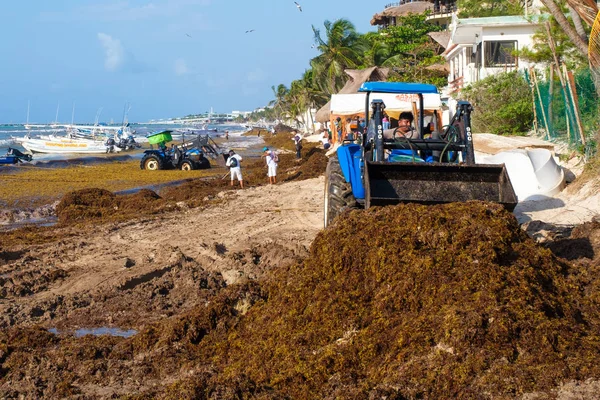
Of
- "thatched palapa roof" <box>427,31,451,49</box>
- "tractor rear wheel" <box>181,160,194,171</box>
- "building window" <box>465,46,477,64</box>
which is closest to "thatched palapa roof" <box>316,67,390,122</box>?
"building window" <box>465,46,477,64</box>

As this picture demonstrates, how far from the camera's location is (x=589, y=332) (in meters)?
5.11

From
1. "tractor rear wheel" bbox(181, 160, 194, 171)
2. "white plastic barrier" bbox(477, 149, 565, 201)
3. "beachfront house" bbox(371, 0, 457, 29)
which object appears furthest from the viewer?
"beachfront house" bbox(371, 0, 457, 29)

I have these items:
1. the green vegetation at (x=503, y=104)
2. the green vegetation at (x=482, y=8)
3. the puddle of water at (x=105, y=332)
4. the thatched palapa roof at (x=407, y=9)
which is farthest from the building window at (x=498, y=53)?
the thatched palapa roof at (x=407, y=9)

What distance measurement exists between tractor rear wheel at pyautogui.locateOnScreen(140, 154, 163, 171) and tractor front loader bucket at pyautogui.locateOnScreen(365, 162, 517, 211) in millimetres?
21770

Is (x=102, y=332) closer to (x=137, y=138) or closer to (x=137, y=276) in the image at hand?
(x=137, y=276)

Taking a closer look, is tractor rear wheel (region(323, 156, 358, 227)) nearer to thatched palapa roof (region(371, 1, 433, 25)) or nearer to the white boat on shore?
the white boat on shore

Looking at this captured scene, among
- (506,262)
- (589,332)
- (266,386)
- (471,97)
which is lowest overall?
(266,386)

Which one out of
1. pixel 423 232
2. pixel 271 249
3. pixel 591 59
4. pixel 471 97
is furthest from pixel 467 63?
pixel 423 232

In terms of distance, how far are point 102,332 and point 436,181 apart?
3773 millimetres

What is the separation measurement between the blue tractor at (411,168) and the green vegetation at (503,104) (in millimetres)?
11442

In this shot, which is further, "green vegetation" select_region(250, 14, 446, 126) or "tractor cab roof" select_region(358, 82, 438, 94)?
"green vegetation" select_region(250, 14, 446, 126)

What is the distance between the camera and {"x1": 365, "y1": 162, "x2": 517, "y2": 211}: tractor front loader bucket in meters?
7.58

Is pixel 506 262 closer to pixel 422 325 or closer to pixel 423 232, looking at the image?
pixel 423 232

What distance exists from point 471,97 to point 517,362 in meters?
18.6
